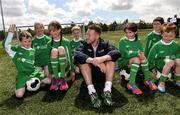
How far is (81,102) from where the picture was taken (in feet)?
20.5

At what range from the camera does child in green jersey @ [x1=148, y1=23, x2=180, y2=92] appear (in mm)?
6863

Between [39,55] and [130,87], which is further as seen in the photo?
[39,55]

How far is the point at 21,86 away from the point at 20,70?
1.33 feet

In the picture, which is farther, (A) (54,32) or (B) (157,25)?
(B) (157,25)

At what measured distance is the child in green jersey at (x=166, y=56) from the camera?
22.5 feet

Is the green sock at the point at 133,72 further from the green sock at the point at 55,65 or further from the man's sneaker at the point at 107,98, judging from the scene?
the green sock at the point at 55,65

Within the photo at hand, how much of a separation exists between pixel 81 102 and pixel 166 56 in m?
2.29

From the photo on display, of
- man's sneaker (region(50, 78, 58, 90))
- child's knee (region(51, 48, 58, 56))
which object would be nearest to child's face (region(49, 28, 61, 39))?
child's knee (region(51, 48, 58, 56))

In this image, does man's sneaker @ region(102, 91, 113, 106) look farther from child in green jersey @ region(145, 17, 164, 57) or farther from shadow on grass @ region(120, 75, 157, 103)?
child in green jersey @ region(145, 17, 164, 57)

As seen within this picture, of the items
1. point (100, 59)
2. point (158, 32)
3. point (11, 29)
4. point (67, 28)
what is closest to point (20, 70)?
point (11, 29)

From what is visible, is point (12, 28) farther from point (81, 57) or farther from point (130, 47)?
point (130, 47)

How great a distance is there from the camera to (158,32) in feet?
26.8

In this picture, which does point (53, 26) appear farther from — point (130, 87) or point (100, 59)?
point (130, 87)

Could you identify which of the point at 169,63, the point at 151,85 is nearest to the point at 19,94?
the point at 151,85
